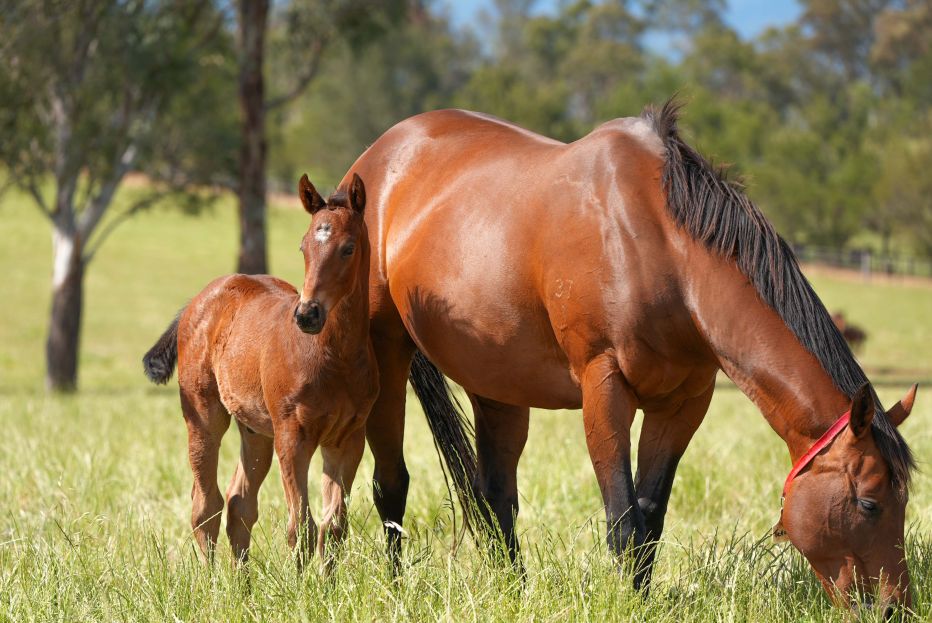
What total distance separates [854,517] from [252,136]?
43.5 feet

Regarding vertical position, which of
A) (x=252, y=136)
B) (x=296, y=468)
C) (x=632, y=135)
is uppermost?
(x=252, y=136)

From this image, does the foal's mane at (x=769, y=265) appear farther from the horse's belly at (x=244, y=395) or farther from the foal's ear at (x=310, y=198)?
the horse's belly at (x=244, y=395)

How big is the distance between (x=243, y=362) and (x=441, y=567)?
1046 mm

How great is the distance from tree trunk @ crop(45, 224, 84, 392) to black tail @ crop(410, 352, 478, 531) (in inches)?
462

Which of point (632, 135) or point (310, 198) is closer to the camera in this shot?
point (310, 198)

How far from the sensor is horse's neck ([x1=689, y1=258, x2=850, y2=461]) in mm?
3316

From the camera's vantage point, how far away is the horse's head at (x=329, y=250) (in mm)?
3439

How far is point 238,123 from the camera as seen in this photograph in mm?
17328

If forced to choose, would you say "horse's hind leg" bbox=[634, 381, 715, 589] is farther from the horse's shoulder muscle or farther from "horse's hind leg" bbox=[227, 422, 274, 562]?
"horse's hind leg" bbox=[227, 422, 274, 562]

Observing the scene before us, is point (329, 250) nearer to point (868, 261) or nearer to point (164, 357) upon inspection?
point (164, 357)

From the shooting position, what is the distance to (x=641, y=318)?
344 cm

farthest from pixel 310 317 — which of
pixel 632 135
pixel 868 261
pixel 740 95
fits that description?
pixel 740 95

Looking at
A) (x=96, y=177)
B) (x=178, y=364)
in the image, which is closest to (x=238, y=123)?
(x=96, y=177)

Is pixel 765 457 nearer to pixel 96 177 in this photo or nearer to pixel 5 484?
pixel 5 484
